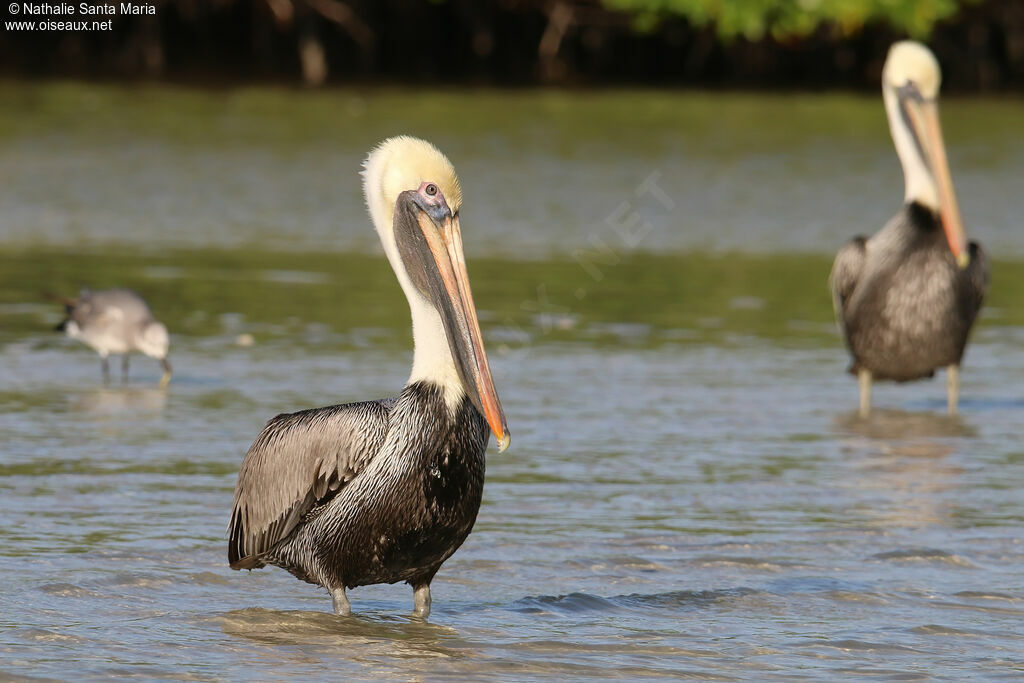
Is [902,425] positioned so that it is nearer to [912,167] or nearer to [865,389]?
[865,389]

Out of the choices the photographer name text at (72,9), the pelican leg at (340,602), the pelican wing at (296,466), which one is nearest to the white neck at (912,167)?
the pelican wing at (296,466)

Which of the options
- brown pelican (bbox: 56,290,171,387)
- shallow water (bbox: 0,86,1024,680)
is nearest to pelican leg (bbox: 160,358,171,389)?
brown pelican (bbox: 56,290,171,387)

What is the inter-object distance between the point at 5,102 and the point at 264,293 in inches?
540

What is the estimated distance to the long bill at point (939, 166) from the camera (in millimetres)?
8344

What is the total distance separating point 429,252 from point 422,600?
0.94 m

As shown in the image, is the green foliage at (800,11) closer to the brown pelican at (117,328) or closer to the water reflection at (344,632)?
the brown pelican at (117,328)

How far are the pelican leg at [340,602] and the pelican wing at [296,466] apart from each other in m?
0.20

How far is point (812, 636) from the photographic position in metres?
5.02

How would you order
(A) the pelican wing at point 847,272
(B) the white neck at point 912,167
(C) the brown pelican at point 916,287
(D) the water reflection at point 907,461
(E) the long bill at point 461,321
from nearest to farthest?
(E) the long bill at point 461,321 → (D) the water reflection at point 907,461 → (C) the brown pelican at point 916,287 → (B) the white neck at point 912,167 → (A) the pelican wing at point 847,272

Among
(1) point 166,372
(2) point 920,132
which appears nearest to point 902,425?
(2) point 920,132

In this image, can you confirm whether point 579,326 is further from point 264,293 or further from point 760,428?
point 760,428

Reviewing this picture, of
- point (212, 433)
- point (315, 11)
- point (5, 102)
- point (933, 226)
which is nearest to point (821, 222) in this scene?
point (933, 226)

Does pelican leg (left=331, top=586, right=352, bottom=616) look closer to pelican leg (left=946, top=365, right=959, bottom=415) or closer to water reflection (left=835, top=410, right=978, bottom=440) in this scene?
water reflection (left=835, top=410, right=978, bottom=440)

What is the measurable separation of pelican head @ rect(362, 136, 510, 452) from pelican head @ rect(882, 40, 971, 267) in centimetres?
408
